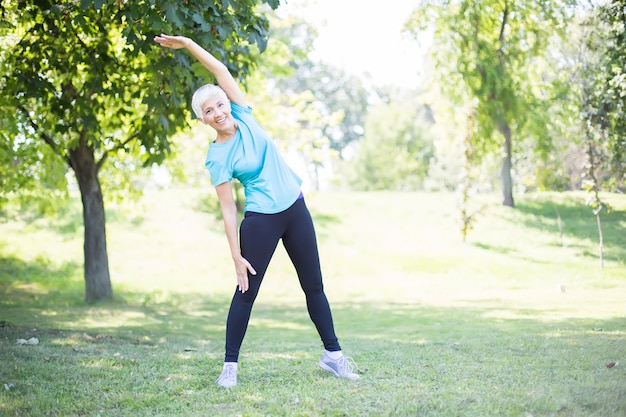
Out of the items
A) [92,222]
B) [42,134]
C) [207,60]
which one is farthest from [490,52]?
[207,60]

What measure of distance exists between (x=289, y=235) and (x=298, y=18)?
14.7 meters

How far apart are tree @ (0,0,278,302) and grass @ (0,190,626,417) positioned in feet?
8.23

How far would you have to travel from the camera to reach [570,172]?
1983 centimetres

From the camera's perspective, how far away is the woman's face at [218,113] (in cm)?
443

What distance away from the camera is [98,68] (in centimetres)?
849

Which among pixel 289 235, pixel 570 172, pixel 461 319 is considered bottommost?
pixel 461 319

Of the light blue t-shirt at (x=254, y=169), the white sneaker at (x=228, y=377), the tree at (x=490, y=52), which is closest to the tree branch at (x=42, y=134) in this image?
the light blue t-shirt at (x=254, y=169)

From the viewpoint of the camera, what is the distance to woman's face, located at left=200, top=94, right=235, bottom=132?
4.43 metres

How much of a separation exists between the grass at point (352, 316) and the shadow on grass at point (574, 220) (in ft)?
0.20

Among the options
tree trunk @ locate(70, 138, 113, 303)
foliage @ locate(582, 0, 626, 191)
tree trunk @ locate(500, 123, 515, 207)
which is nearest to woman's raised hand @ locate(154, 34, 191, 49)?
tree trunk @ locate(70, 138, 113, 303)

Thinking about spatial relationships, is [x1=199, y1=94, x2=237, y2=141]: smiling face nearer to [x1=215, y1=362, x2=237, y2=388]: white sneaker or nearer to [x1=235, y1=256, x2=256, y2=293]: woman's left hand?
[x1=235, y1=256, x2=256, y2=293]: woman's left hand

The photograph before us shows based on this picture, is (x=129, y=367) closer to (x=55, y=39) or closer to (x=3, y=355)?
(x=3, y=355)

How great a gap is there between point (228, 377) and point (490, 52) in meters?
16.0

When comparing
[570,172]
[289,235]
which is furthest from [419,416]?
[570,172]
